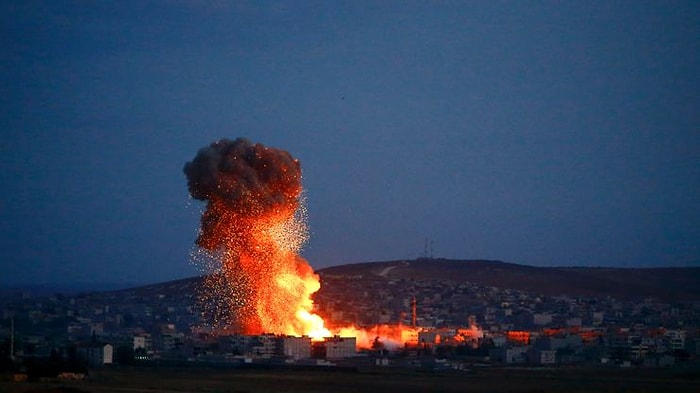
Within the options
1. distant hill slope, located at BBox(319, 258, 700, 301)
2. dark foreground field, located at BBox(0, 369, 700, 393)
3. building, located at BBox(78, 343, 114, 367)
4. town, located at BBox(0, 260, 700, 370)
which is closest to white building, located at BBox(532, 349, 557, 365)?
town, located at BBox(0, 260, 700, 370)

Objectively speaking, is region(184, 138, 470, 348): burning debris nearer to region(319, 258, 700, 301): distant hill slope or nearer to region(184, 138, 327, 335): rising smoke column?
region(184, 138, 327, 335): rising smoke column

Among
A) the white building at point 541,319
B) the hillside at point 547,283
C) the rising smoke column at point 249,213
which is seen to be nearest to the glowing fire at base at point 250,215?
the rising smoke column at point 249,213

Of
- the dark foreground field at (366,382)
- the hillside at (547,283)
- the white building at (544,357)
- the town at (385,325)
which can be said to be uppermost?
the hillside at (547,283)

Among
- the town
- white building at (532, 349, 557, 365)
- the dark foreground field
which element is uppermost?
the town

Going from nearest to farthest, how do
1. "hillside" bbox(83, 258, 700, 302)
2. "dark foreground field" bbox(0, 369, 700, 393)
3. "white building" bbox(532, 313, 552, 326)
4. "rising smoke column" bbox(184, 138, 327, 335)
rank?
1. "dark foreground field" bbox(0, 369, 700, 393)
2. "rising smoke column" bbox(184, 138, 327, 335)
3. "white building" bbox(532, 313, 552, 326)
4. "hillside" bbox(83, 258, 700, 302)

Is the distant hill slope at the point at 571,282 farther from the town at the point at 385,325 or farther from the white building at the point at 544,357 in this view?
the white building at the point at 544,357

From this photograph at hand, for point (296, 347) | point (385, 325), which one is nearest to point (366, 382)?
point (296, 347)
